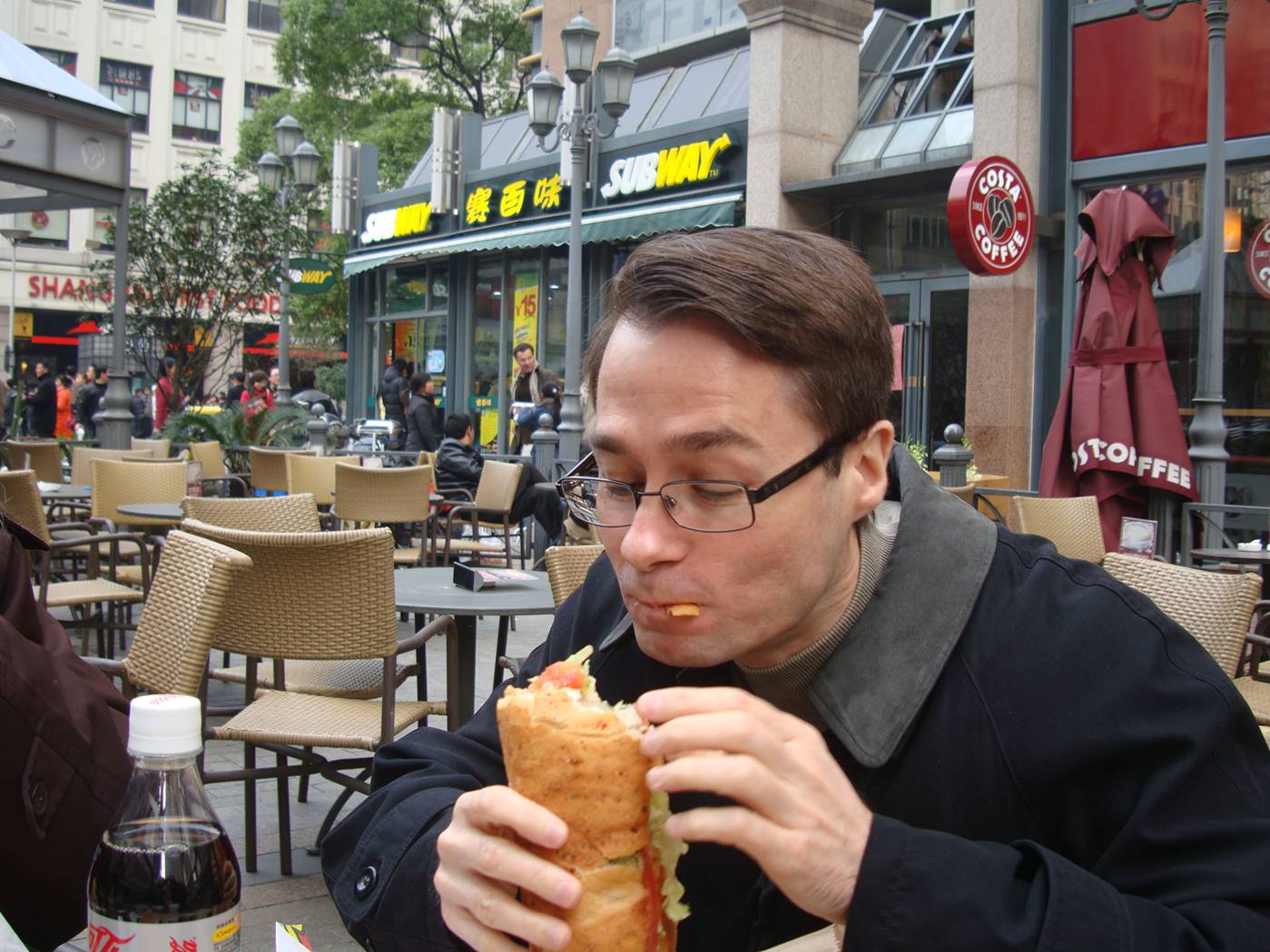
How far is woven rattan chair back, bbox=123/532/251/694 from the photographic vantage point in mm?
3102

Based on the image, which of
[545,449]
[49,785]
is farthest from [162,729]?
[545,449]

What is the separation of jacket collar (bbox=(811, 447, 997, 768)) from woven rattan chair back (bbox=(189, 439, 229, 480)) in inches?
405

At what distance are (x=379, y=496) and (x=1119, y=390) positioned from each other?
5282 millimetres

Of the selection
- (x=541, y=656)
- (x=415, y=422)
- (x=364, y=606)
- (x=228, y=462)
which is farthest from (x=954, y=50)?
(x=541, y=656)

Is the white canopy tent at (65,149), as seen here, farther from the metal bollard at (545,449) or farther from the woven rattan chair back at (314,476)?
the metal bollard at (545,449)

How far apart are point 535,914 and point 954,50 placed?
50.1 feet

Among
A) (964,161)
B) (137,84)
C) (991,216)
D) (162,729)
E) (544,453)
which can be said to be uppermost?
(137,84)

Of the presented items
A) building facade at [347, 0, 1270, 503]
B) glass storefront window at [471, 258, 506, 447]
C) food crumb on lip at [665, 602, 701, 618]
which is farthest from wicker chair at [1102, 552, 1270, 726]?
glass storefront window at [471, 258, 506, 447]

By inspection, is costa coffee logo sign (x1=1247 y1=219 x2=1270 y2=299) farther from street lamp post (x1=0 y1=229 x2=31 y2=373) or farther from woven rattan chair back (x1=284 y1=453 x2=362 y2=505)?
street lamp post (x1=0 y1=229 x2=31 y2=373)

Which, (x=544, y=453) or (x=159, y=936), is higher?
(x=544, y=453)

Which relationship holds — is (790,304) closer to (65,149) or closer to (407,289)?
(65,149)

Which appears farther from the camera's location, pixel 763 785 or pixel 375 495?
pixel 375 495

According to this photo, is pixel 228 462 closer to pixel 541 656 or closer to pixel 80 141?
pixel 80 141

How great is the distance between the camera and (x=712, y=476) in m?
1.27
